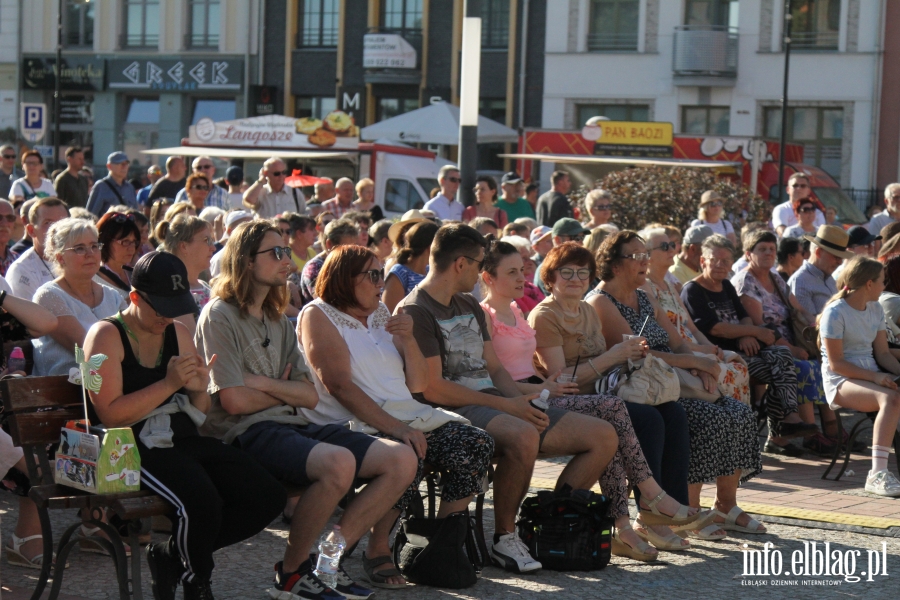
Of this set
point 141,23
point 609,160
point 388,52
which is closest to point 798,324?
point 609,160

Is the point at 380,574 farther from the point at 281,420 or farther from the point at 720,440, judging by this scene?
the point at 720,440

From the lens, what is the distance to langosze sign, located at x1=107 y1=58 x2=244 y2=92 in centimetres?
3903

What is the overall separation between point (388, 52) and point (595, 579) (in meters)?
32.8

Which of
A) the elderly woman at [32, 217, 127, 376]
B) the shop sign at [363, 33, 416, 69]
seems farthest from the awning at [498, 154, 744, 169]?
the elderly woman at [32, 217, 127, 376]

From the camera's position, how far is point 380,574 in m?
5.86

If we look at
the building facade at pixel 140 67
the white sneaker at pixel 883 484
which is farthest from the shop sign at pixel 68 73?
the white sneaker at pixel 883 484

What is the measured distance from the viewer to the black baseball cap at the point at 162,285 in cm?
527

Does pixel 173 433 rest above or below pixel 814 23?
below

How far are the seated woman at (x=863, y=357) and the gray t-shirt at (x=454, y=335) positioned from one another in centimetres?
290

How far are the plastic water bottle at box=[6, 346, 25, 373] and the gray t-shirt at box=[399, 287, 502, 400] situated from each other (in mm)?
1848

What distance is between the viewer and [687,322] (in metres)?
8.59

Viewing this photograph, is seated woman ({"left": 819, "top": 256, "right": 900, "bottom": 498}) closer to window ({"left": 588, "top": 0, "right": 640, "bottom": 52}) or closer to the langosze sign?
window ({"left": 588, "top": 0, "right": 640, "bottom": 52})

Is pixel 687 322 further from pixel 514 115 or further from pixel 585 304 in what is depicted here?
pixel 514 115

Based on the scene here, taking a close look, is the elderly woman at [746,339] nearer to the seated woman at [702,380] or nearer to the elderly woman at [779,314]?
the elderly woman at [779,314]
